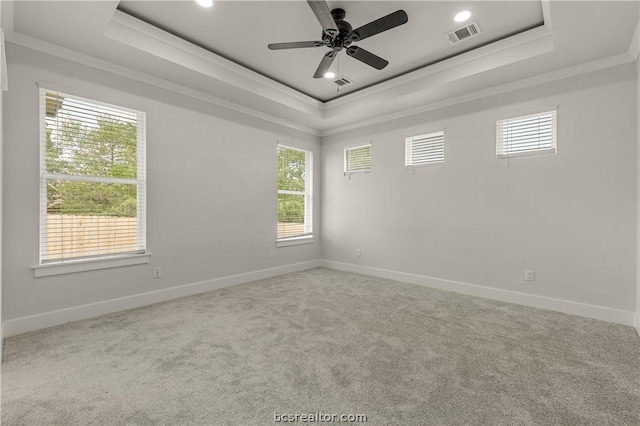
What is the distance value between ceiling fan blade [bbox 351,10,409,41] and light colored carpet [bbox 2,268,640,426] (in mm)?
2604

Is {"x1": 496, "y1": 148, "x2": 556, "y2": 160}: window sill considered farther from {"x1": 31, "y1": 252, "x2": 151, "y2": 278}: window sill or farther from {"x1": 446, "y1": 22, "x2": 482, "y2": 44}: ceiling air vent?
{"x1": 31, "y1": 252, "x2": 151, "y2": 278}: window sill

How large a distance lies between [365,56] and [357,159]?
251 centimetres

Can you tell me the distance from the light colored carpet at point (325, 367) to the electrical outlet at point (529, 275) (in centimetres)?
42

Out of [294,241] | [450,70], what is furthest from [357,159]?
[450,70]

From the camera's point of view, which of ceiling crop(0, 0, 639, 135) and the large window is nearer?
ceiling crop(0, 0, 639, 135)

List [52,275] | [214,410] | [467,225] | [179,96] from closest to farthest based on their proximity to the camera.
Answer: [214,410] < [52,275] < [179,96] < [467,225]

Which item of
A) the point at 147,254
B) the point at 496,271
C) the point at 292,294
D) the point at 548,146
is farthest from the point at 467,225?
the point at 147,254

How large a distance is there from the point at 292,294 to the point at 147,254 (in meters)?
1.81

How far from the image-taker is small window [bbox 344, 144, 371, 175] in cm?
516

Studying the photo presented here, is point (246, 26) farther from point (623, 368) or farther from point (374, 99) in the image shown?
point (623, 368)

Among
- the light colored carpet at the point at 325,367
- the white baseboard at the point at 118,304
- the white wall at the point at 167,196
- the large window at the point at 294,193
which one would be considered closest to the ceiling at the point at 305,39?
the white wall at the point at 167,196

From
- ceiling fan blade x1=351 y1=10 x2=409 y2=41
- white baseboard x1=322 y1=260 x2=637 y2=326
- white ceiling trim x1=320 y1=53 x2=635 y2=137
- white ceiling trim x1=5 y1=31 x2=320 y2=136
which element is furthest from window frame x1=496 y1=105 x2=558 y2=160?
white ceiling trim x1=5 y1=31 x2=320 y2=136

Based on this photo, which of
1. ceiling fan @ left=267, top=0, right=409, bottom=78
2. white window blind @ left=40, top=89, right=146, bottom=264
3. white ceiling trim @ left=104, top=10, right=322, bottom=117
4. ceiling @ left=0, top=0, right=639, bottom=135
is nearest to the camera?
ceiling fan @ left=267, top=0, right=409, bottom=78

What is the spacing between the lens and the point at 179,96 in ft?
12.4
